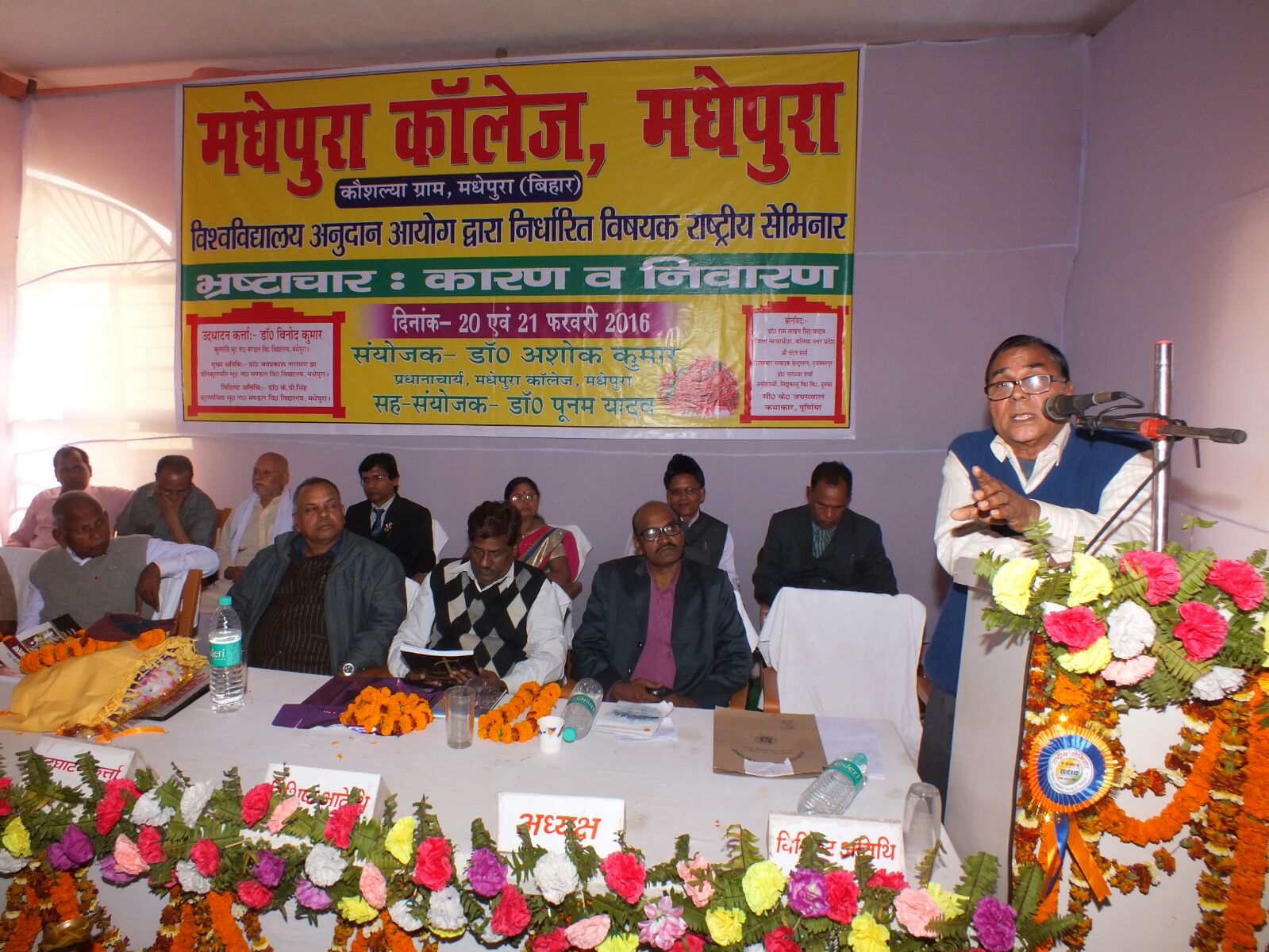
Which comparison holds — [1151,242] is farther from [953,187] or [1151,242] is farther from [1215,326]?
[953,187]

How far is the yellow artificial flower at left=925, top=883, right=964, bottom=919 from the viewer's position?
1189 mm

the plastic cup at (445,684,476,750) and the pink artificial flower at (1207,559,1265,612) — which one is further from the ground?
the pink artificial flower at (1207,559,1265,612)

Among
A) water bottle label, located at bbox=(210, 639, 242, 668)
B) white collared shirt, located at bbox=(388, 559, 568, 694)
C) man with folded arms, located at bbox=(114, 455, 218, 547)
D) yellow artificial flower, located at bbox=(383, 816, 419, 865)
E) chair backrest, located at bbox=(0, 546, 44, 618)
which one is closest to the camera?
yellow artificial flower, located at bbox=(383, 816, 419, 865)

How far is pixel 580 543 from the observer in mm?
4375

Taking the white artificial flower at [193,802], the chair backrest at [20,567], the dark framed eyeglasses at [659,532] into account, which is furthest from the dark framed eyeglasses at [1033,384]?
the chair backrest at [20,567]

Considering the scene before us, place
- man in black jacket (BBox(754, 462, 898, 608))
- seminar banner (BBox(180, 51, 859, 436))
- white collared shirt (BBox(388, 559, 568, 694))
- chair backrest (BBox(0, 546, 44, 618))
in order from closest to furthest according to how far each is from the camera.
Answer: white collared shirt (BBox(388, 559, 568, 694)) → chair backrest (BBox(0, 546, 44, 618)) → man in black jacket (BBox(754, 462, 898, 608)) → seminar banner (BBox(180, 51, 859, 436))

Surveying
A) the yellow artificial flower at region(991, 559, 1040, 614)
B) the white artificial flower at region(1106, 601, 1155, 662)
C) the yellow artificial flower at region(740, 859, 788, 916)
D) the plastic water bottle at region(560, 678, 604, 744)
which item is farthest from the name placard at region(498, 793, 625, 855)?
the white artificial flower at region(1106, 601, 1155, 662)

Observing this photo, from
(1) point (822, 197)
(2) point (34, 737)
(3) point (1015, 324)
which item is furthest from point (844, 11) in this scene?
(2) point (34, 737)

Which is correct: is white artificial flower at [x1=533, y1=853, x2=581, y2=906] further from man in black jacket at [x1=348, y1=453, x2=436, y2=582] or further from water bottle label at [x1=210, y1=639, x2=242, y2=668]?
man in black jacket at [x1=348, y1=453, x2=436, y2=582]

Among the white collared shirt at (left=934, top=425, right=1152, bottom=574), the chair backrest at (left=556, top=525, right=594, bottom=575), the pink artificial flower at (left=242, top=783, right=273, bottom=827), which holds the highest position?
the white collared shirt at (left=934, top=425, right=1152, bottom=574)

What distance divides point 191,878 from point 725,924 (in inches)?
37.4

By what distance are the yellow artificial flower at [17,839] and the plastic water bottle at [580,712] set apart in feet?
3.47

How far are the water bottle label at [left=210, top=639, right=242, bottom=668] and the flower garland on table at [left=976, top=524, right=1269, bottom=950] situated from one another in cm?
193

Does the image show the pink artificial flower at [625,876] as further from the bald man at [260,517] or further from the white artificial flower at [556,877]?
the bald man at [260,517]
